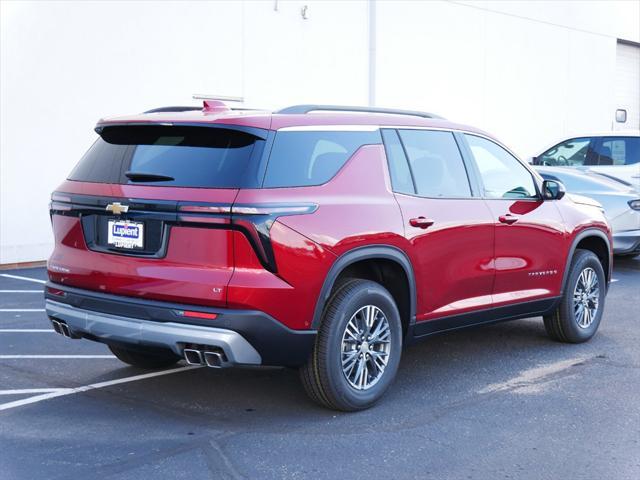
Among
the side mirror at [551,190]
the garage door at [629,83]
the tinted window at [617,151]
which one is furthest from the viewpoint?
the garage door at [629,83]

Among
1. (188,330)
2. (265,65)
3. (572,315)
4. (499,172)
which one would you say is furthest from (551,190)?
(265,65)

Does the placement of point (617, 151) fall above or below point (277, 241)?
above

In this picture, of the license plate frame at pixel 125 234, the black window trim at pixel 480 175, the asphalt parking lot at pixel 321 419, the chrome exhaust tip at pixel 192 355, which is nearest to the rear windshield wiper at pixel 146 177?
the license plate frame at pixel 125 234

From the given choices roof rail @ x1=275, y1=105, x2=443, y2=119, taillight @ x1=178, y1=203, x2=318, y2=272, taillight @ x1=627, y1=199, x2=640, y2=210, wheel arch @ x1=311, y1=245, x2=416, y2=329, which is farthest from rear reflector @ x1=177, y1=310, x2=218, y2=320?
taillight @ x1=627, y1=199, x2=640, y2=210

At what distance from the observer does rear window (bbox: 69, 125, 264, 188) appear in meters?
4.89

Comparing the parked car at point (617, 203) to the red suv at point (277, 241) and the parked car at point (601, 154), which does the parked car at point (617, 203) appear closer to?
the parked car at point (601, 154)

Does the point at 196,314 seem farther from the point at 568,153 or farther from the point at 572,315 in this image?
the point at 568,153

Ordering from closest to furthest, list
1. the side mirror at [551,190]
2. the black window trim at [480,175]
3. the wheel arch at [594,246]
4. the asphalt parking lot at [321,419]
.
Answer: the asphalt parking lot at [321,419]
the black window trim at [480,175]
the side mirror at [551,190]
the wheel arch at [594,246]

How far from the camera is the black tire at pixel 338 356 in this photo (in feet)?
16.8

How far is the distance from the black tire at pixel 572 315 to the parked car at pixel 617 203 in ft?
13.2

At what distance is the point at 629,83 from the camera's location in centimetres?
2509

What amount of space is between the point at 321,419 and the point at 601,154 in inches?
363

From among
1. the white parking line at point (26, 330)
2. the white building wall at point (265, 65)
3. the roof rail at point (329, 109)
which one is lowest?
the white parking line at point (26, 330)

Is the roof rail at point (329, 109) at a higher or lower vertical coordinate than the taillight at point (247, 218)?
higher
